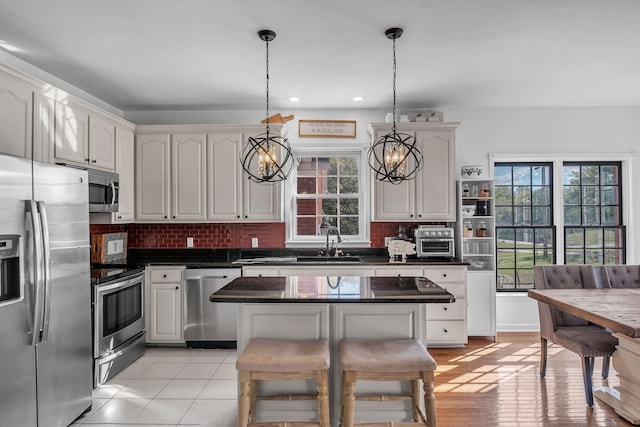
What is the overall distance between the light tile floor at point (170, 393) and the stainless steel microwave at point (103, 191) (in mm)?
1531

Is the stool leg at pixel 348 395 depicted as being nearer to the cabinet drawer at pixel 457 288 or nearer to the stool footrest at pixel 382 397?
the stool footrest at pixel 382 397

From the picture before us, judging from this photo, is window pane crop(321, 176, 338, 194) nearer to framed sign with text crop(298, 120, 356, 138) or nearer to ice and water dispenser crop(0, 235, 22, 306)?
framed sign with text crop(298, 120, 356, 138)

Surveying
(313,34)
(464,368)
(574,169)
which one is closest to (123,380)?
(464,368)

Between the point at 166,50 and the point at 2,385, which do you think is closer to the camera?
the point at 2,385

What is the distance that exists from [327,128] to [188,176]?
5.74 ft

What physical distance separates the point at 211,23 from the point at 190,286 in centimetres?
257

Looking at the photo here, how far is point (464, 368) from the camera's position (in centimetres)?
344

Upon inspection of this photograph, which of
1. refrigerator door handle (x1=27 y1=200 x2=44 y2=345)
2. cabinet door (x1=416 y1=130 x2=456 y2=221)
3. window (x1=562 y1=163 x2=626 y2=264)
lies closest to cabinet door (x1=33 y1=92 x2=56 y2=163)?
refrigerator door handle (x1=27 y1=200 x2=44 y2=345)

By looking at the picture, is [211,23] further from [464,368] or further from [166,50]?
[464,368]

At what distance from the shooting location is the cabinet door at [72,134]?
3107 mm

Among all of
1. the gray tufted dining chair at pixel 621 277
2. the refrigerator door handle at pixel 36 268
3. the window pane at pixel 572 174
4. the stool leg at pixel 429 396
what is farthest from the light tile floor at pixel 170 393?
the window pane at pixel 572 174

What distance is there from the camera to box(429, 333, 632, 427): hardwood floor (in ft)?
8.45

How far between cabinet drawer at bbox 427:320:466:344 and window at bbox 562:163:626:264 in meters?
1.84

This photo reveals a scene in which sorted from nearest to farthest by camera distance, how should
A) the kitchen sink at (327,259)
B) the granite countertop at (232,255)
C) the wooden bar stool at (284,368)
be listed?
the wooden bar stool at (284,368) < the kitchen sink at (327,259) < the granite countertop at (232,255)
